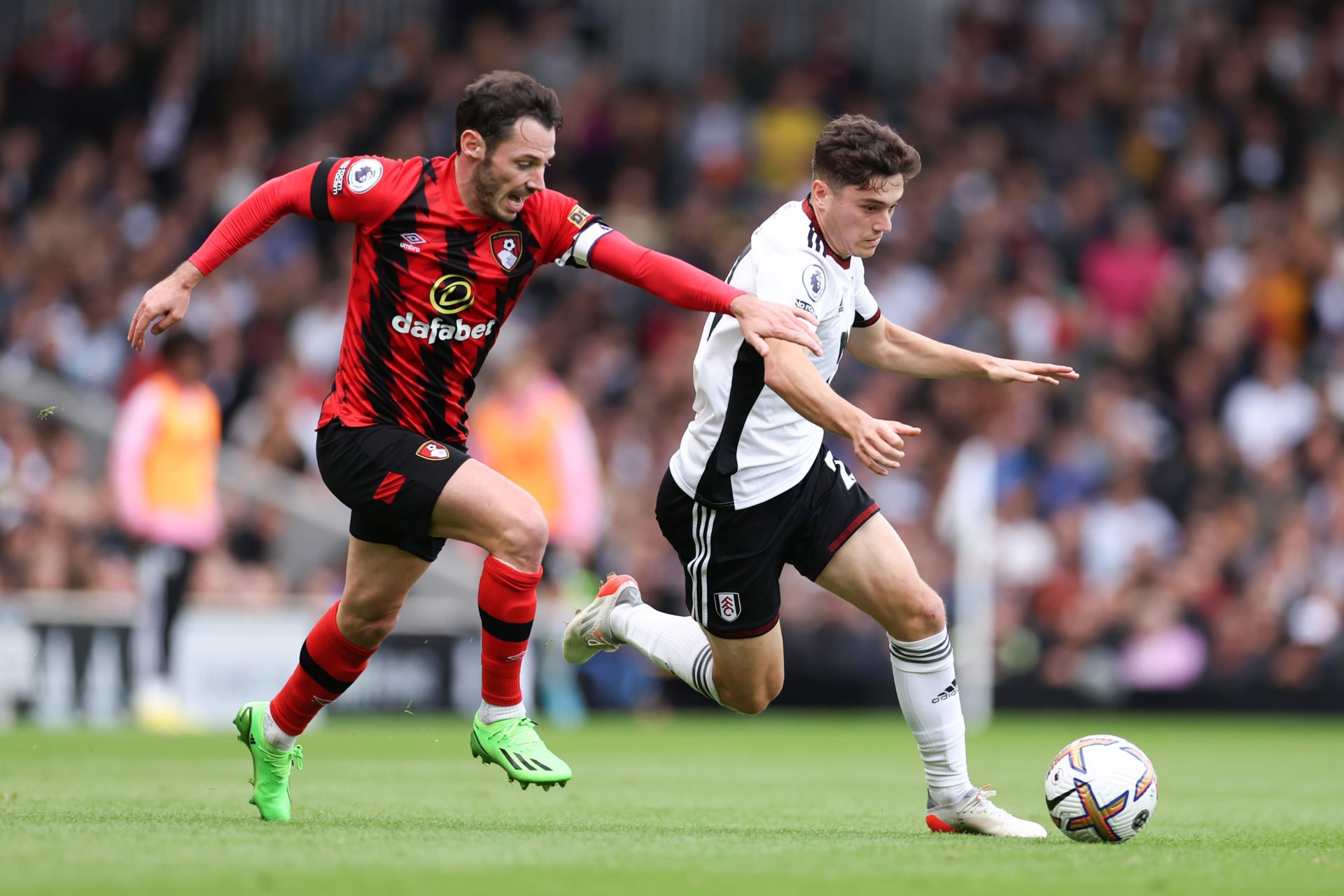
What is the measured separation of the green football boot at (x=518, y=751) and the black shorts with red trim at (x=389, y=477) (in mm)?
672

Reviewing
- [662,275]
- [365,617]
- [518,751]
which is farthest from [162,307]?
[518,751]

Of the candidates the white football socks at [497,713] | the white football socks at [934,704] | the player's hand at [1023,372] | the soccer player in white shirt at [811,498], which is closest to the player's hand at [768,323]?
the soccer player in white shirt at [811,498]

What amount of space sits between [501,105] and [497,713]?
85.1 inches

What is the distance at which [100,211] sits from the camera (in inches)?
730

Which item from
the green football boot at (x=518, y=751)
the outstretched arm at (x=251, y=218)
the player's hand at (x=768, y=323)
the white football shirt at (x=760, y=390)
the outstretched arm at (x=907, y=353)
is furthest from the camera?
the outstretched arm at (x=907, y=353)

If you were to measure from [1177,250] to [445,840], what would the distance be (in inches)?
573

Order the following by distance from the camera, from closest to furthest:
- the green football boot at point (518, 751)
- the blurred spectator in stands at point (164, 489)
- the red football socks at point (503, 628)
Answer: the green football boot at point (518, 751) < the red football socks at point (503, 628) < the blurred spectator in stands at point (164, 489)

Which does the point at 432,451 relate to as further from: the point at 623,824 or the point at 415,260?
the point at 623,824

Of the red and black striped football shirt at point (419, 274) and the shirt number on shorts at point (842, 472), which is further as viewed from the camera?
the shirt number on shorts at point (842, 472)

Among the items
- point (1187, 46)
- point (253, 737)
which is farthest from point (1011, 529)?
point (253, 737)

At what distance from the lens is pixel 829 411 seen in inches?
241

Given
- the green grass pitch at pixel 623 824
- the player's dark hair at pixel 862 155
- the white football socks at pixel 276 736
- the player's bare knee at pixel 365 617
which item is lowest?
the green grass pitch at pixel 623 824

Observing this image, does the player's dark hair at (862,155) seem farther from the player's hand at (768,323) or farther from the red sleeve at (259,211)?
the red sleeve at (259,211)

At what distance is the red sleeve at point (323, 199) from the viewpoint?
6676 mm
